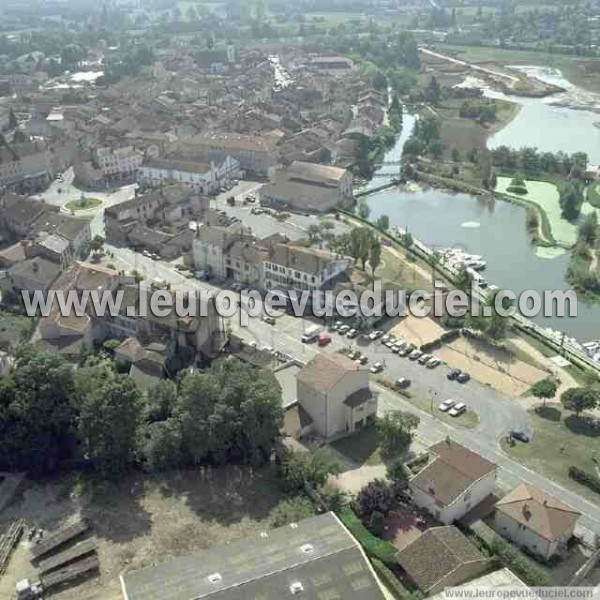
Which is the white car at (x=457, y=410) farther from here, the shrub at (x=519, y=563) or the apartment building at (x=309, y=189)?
the apartment building at (x=309, y=189)

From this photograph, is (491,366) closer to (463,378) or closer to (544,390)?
(463,378)

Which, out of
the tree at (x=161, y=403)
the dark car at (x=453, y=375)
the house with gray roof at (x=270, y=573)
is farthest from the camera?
the dark car at (x=453, y=375)

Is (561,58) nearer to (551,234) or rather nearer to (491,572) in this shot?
(551,234)

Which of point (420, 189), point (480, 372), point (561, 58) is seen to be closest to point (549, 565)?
point (480, 372)

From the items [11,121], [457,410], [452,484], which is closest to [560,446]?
[457,410]

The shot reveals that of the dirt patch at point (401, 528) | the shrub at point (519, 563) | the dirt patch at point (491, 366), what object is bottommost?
the dirt patch at point (401, 528)

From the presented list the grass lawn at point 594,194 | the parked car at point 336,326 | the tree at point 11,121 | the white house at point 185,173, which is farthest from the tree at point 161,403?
the tree at point 11,121

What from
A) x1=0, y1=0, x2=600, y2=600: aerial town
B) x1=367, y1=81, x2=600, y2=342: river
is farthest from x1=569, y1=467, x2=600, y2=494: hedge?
x1=367, y1=81, x2=600, y2=342: river
